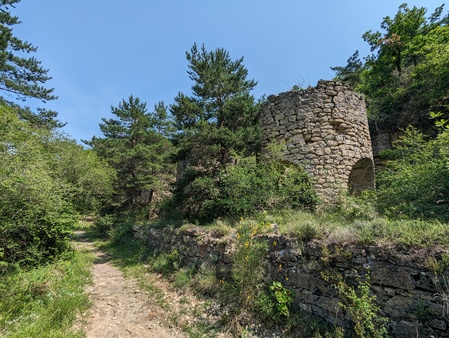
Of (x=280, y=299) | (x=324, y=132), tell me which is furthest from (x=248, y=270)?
(x=324, y=132)

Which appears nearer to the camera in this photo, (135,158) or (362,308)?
(362,308)

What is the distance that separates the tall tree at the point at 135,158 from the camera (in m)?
13.4

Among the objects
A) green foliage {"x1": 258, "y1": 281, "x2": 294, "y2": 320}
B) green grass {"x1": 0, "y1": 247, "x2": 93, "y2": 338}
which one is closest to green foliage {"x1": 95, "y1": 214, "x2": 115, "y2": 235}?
green grass {"x1": 0, "y1": 247, "x2": 93, "y2": 338}

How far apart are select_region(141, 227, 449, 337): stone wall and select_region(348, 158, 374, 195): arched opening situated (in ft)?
17.7

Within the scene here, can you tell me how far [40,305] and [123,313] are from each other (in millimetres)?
1429

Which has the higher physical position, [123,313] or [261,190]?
[261,190]

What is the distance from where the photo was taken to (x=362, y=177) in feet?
27.3

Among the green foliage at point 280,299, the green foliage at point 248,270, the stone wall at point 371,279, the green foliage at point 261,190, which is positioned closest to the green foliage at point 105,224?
the green foliage at point 261,190

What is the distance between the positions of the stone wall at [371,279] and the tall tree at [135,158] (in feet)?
32.0

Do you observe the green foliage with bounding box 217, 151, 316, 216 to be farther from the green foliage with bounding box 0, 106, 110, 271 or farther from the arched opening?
the green foliage with bounding box 0, 106, 110, 271

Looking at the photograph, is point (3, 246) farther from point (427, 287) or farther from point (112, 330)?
point (427, 287)

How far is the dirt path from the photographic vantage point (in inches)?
149

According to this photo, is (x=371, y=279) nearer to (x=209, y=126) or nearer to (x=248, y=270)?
(x=248, y=270)

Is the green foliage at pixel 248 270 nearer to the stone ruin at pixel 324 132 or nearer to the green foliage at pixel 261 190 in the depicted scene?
the green foliage at pixel 261 190
